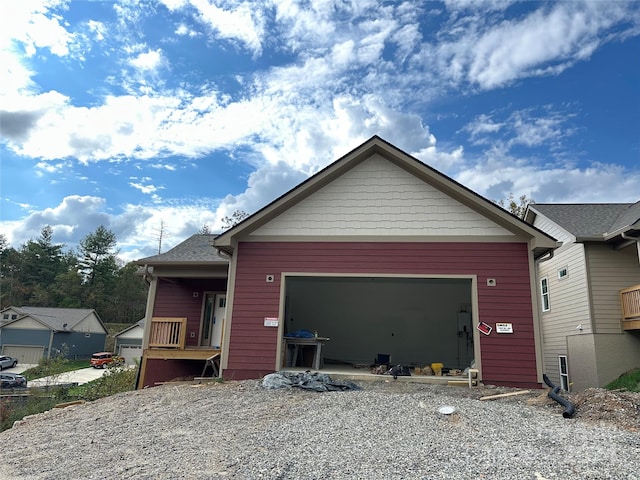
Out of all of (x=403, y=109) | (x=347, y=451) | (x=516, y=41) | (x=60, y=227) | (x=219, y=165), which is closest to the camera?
(x=347, y=451)

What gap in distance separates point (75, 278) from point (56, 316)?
1193cm

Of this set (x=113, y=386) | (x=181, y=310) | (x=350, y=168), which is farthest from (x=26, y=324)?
(x=350, y=168)

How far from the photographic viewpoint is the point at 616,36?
494 inches

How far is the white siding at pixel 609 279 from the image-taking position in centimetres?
1175

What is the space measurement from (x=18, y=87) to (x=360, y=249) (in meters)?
11.0

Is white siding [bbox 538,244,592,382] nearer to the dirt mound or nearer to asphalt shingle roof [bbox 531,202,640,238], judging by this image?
asphalt shingle roof [bbox 531,202,640,238]

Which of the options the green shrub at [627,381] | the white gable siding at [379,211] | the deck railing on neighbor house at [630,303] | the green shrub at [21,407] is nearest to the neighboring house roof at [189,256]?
the white gable siding at [379,211]

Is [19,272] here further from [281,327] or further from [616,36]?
[616,36]

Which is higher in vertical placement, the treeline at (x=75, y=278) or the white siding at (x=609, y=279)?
the treeline at (x=75, y=278)

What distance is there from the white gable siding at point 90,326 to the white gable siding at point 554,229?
127 ft

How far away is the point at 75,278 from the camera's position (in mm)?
48438

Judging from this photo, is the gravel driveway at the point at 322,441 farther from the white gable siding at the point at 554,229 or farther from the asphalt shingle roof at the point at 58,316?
the asphalt shingle roof at the point at 58,316

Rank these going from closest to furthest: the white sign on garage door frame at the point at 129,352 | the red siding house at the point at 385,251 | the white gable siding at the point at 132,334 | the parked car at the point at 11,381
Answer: the red siding house at the point at 385,251 → the parked car at the point at 11,381 → the white sign on garage door frame at the point at 129,352 → the white gable siding at the point at 132,334

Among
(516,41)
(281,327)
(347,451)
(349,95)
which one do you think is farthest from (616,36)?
(347,451)
